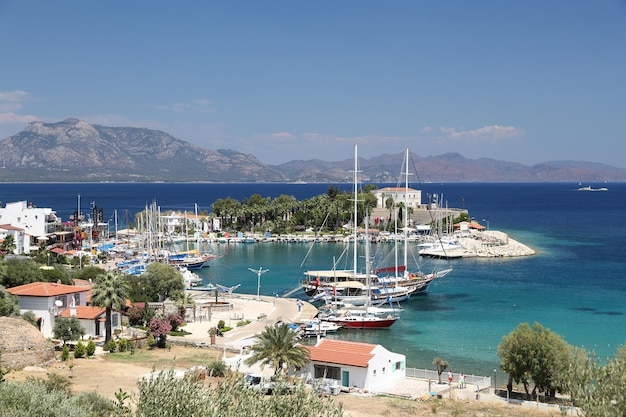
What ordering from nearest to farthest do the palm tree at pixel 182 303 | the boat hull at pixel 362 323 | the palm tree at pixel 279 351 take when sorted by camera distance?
the palm tree at pixel 279 351 → the palm tree at pixel 182 303 → the boat hull at pixel 362 323

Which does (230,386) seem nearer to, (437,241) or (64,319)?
(64,319)

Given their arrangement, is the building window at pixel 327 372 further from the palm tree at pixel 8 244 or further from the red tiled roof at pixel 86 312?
the palm tree at pixel 8 244

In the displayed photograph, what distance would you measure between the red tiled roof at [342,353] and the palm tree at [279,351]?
0.99 metres

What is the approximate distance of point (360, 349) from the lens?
1329 inches

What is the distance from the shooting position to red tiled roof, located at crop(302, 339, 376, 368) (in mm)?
32344

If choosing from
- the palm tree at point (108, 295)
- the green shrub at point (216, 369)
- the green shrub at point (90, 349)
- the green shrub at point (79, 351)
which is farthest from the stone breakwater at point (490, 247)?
the green shrub at point (79, 351)

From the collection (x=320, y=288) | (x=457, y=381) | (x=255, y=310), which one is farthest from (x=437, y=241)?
(x=457, y=381)

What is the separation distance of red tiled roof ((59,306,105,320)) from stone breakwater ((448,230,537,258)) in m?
65.1

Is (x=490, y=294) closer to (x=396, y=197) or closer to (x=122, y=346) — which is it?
(x=122, y=346)

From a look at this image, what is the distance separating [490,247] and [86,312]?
73721mm

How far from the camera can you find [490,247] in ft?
333

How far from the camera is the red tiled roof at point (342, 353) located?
32344 mm

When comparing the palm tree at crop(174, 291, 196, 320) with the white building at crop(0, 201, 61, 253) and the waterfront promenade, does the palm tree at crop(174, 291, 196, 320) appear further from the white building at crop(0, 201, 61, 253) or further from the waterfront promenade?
the white building at crop(0, 201, 61, 253)

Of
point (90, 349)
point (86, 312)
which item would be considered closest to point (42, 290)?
point (86, 312)
